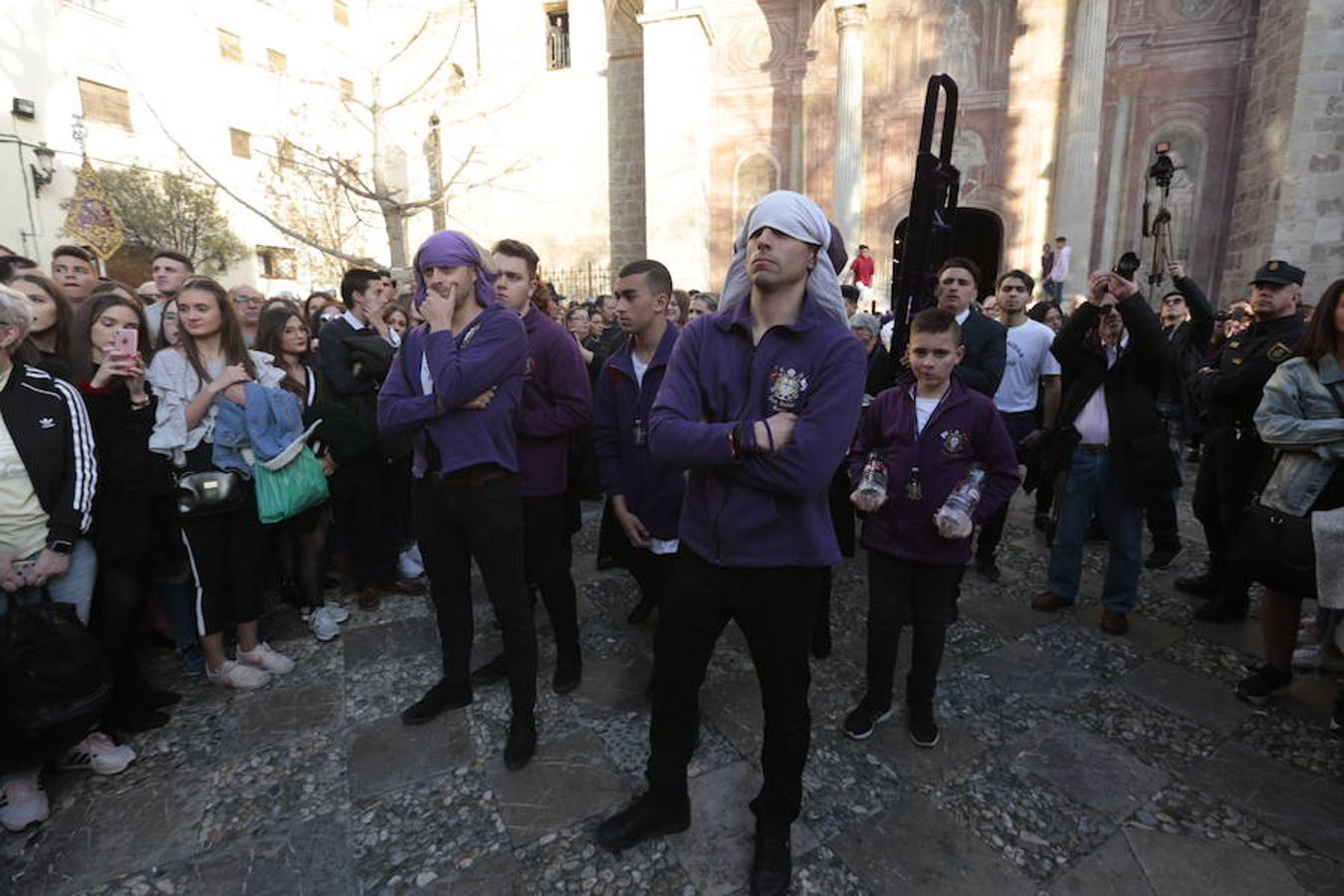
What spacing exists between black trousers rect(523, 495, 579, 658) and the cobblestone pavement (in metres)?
0.34

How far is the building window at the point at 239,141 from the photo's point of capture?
2292 centimetres

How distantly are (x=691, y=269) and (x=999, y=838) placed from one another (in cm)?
1353

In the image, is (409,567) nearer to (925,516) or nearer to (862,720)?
(862,720)

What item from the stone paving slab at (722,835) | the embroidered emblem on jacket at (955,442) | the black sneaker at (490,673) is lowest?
the stone paving slab at (722,835)

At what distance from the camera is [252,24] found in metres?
23.9

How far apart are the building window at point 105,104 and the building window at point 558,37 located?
502 inches

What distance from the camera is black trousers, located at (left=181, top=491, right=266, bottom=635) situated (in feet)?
10.6

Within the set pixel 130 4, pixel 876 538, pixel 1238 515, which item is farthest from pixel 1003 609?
pixel 130 4

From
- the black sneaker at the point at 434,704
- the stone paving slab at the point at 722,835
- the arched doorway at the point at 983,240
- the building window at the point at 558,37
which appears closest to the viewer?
the stone paving slab at the point at 722,835

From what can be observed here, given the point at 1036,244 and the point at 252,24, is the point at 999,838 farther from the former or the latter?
the point at 252,24

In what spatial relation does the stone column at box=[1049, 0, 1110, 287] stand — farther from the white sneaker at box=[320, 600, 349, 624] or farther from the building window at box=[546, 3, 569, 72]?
the white sneaker at box=[320, 600, 349, 624]

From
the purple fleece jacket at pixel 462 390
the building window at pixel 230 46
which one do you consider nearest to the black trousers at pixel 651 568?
the purple fleece jacket at pixel 462 390

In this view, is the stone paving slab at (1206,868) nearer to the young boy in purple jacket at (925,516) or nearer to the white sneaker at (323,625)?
the young boy in purple jacket at (925,516)

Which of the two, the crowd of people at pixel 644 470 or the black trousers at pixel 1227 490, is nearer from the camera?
the crowd of people at pixel 644 470
